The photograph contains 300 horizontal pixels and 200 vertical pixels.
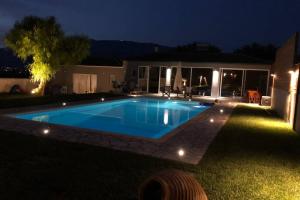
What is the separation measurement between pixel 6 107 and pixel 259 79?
56.4ft

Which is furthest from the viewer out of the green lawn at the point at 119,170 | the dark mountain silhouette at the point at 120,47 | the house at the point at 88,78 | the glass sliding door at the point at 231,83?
the dark mountain silhouette at the point at 120,47

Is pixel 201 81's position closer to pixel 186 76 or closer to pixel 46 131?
pixel 186 76

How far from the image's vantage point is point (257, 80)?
69.9 ft

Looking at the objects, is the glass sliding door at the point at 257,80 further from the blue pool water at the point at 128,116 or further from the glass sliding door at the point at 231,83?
the blue pool water at the point at 128,116

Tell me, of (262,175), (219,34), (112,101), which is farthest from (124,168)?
(219,34)

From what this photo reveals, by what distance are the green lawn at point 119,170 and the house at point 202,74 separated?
1377 cm

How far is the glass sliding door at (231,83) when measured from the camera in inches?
847

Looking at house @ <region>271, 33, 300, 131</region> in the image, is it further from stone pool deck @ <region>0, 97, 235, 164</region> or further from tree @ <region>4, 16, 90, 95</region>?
tree @ <region>4, 16, 90, 95</region>

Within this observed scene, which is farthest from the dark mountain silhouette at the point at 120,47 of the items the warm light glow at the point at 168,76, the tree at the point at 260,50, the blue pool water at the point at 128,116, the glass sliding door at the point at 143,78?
the blue pool water at the point at 128,116

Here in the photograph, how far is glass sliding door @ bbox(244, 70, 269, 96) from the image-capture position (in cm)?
2102

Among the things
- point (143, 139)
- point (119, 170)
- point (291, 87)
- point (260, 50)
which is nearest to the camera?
point (119, 170)

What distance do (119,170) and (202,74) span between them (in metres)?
18.9

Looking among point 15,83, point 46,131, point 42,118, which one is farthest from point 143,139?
point 15,83

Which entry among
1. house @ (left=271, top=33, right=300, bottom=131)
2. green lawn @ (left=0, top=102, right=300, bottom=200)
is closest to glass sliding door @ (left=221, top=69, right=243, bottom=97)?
house @ (left=271, top=33, right=300, bottom=131)
